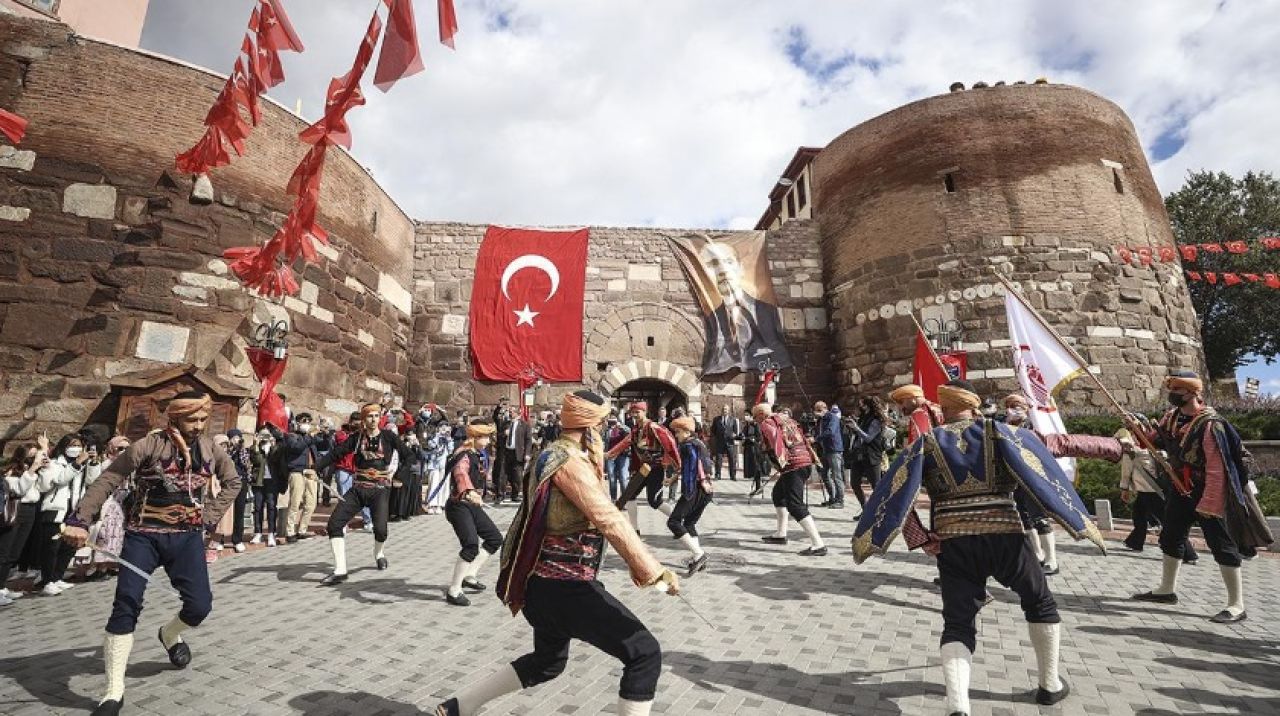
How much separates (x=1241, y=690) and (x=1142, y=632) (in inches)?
36.9

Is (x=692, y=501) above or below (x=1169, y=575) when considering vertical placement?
above

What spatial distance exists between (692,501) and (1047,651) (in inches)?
140

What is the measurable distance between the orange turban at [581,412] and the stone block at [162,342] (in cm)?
959

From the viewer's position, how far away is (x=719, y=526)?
26.8ft

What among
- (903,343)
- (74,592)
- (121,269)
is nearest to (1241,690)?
(74,592)

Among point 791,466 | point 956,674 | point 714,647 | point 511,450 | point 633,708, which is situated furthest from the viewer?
point 511,450

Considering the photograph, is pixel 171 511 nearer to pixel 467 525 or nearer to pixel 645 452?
pixel 467 525

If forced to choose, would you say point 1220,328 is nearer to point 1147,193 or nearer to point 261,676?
point 1147,193

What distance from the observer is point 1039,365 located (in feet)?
19.3

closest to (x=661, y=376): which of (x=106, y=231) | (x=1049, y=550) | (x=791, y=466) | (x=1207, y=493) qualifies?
(x=791, y=466)

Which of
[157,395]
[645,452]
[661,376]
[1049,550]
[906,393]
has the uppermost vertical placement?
[661,376]

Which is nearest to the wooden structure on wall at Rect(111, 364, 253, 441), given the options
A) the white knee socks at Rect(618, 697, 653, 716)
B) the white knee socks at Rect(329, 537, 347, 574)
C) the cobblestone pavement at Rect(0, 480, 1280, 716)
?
the cobblestone pavement at Rect(0, 480, 1280, 716)

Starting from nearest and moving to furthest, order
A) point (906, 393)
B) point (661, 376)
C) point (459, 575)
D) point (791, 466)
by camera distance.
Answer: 1. point (906, 393)
2. point (459, 575)
3. point (791, 466)
4. point (661, 376)

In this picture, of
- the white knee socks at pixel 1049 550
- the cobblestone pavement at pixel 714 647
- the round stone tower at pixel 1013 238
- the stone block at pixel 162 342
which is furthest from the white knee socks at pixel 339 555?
the round stone tower at pixel 1013 238
